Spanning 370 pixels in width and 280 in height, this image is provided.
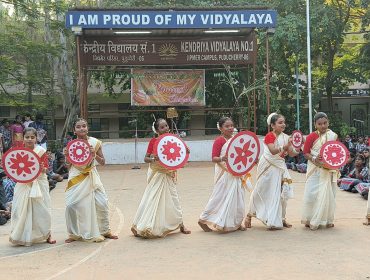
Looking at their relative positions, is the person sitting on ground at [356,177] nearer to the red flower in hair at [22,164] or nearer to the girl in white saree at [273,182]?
the girl in white saree at [273,182]

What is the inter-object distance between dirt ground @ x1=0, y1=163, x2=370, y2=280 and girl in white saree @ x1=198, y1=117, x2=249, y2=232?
0.15 m

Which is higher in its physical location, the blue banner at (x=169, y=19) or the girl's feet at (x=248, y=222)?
the blue banner at (x=169, y=19)

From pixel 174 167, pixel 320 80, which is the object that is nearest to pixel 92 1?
pixel 320 80

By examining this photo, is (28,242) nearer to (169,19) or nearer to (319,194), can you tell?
(319,194)

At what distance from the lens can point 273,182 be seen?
6328 millimetres

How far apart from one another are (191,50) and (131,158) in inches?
154

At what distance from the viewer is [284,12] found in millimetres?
18141

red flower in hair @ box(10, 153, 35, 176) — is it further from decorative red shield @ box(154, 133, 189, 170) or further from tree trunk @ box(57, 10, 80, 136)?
tree trunk @ box(57, 10, 80, 136)

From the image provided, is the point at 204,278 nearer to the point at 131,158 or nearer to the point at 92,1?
the point at 131,158

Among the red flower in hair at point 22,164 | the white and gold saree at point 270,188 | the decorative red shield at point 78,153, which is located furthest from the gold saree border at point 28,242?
the white and gold saree at point 270,188

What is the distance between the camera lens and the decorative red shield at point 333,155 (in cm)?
620

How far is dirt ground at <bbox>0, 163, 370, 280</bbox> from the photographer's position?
15.1 ft

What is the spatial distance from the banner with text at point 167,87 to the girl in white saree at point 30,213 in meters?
9.14

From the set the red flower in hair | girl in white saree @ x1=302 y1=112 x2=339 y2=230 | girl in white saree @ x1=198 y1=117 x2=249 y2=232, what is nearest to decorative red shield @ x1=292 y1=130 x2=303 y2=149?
girl in white saree @ x1=302 y1=112 x2=339 y2=230
